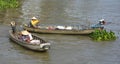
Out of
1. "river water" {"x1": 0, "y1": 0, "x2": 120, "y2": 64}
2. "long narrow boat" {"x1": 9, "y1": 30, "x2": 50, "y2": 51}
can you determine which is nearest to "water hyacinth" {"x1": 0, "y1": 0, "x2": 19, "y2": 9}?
"river water" {"x1": 0, "y1": 0, "x2": 120, "y2": 64}

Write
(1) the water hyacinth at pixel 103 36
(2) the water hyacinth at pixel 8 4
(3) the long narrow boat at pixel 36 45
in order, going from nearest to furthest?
(3) the long narrow boat at pixel 36 45 → (1) the water hyacinth at pixel 103 36 → (2) the water hyacinth at pixel 8 4

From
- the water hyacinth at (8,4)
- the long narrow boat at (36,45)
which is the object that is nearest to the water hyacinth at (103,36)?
the long narrow boat at (36,45)

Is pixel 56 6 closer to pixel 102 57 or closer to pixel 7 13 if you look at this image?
pixel 7 13

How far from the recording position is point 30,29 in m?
25.0

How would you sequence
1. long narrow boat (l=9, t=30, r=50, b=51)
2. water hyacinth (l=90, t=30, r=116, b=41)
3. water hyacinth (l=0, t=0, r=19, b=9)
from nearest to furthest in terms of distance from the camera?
long narrow boat (l=9, t=30, r=50, b=51)
water hyacinth (l=90, t=30, r=116, b=41)
water hyacinth (l=0, t=0, r=19, b=9)

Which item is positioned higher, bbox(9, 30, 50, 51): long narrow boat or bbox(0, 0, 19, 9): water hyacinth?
bbox(0, 0, 19, 9): water hyacinth

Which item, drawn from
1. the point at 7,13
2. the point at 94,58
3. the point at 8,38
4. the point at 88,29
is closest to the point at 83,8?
the point at 7,13

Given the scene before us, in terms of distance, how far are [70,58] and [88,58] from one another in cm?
95

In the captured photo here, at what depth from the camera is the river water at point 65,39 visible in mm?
19953

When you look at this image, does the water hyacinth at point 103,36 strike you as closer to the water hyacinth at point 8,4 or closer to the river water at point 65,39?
the river water at point 65,39

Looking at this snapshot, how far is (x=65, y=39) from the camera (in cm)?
2398

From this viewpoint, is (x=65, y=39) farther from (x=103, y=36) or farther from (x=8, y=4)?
(x=8, y=4)

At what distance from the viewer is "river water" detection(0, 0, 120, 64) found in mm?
19953

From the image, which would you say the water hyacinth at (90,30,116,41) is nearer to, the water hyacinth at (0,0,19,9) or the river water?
the river water
